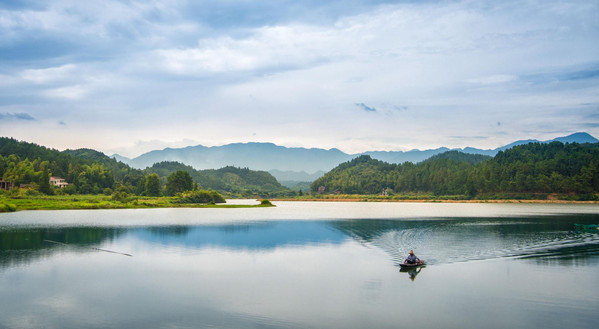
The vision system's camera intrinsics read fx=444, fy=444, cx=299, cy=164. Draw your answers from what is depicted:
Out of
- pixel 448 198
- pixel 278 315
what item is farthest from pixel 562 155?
pixel 278 315

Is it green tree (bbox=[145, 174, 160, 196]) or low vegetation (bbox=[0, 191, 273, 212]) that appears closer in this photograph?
low vegetation (bbox=[0, 191, 273, 212])

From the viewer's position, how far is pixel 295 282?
24953 millimetres

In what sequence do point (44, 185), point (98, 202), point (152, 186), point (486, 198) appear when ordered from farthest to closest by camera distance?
1. point (486, 198)
2. point (152, 186)
3. point (44, 185)
4. point (98, 202)

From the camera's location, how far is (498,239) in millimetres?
42781

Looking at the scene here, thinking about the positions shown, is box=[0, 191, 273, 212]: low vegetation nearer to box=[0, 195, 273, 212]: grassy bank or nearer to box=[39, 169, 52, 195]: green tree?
box=[0, 195, 273, 212]: grassy bank

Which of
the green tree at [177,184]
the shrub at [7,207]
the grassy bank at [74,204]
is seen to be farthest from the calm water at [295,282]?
the green tree at [177,184]

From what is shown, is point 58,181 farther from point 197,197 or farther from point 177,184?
point 197,197

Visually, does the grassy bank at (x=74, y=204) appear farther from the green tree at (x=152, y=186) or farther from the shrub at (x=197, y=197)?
the green tree at (x=152, y=186)

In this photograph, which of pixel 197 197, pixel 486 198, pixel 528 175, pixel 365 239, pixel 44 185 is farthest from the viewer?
pixel 486 198

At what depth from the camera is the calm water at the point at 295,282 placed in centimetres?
1809

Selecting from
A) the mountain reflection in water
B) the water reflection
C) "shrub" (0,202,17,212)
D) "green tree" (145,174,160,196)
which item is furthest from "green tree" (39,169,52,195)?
the water reflection

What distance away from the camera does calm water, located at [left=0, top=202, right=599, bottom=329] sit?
59.4 feet

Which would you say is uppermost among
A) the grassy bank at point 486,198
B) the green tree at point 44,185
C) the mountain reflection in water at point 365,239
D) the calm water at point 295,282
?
the green tree at point 44,185

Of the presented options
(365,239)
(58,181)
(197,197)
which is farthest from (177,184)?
(365,239)
